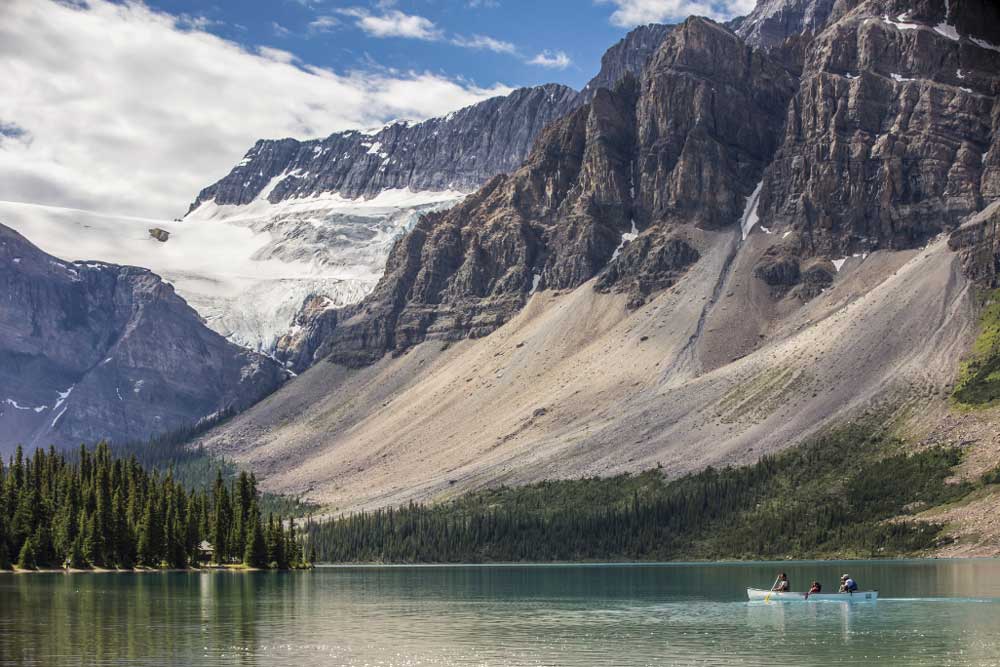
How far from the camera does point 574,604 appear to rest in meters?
140

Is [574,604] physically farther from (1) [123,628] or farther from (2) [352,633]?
(1) [123,628]

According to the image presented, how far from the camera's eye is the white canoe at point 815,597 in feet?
429

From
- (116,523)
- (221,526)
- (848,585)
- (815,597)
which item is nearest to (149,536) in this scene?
(116,523)

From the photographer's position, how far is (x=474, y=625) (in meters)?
113

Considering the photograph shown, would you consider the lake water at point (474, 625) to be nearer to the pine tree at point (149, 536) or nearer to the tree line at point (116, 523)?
the pine tree at point (149, 536)

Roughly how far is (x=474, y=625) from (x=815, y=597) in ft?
129

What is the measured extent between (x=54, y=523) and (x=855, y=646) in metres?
120

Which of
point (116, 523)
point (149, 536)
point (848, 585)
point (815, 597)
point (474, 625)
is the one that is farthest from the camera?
point (149, 536)

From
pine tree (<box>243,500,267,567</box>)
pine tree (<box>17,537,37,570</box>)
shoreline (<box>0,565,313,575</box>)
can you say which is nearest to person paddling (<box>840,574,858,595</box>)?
pine tree (<box>243,500,267,567</box>)

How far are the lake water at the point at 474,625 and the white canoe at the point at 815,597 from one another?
934 millimetres

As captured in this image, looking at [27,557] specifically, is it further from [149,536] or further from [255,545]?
[255,545]

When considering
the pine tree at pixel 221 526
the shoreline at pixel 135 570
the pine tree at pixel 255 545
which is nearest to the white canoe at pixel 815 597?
the pine tree at pixel 255 545

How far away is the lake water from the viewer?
85.3 m

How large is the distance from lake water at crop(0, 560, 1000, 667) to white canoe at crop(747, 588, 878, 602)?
3.06ft
